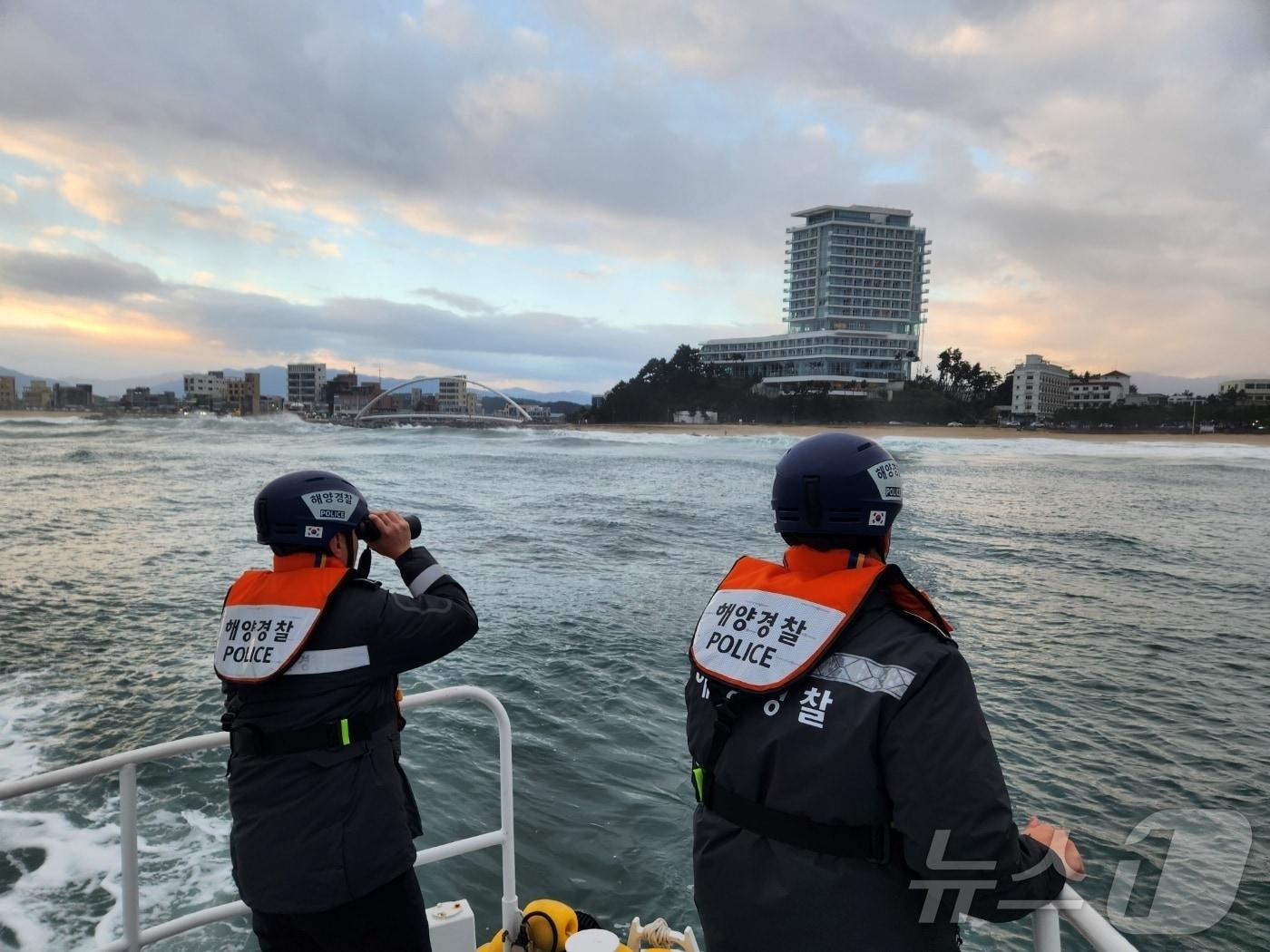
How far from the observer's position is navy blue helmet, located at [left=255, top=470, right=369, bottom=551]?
2234 mm

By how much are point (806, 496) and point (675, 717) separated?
7.58m

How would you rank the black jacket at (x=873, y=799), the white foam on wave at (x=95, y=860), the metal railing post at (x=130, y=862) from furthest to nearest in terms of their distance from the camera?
the white foam on wave at (x=95, y=860) → the metal railing post at (x=130, y=862) → the black jacket at (x=873, y=799)

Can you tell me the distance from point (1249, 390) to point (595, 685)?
144474 millimetres

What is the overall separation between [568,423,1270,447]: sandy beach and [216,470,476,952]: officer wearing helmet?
78.2 meters

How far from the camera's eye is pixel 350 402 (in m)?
162

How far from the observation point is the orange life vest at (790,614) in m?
1.54

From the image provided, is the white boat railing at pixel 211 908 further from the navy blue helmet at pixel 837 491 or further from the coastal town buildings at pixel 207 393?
the coastal town buildings at pixel 207 393

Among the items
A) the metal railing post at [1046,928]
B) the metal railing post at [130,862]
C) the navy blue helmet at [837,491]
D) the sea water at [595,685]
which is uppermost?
the navy blue helmet at [837,491]

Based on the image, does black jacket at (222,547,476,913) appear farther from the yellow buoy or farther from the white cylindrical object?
the yellow buoy

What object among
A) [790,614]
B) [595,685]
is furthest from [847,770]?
[595,685]

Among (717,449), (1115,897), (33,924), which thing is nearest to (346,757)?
(33,924)

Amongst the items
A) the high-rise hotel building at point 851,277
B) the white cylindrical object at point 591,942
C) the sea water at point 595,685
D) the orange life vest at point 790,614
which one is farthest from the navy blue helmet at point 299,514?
the high-rise hotel building at point 851,277

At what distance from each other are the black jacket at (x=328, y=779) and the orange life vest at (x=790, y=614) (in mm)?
831

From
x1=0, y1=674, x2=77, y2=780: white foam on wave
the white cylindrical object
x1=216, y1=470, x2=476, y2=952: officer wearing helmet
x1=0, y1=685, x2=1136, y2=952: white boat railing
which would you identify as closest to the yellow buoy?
x1=0, y1=685, x2=1136, y2=952: white boat railing
